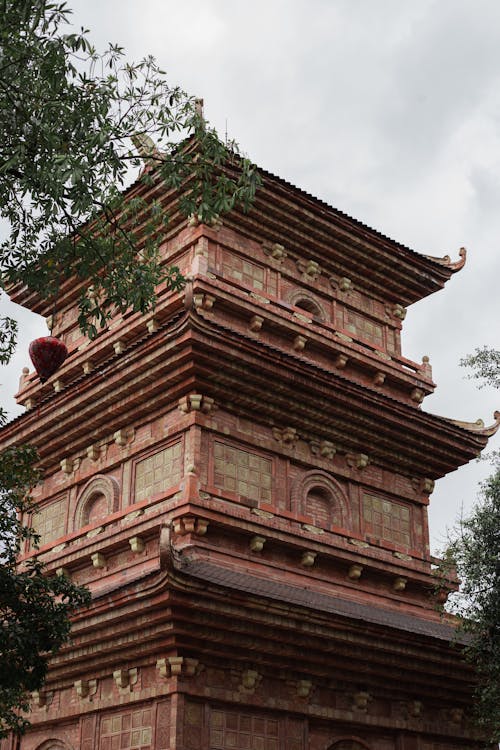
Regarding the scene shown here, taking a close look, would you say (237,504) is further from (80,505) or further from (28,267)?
(28,267)

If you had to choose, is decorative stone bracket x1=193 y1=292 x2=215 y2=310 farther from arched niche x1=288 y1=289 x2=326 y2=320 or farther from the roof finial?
the roof finial

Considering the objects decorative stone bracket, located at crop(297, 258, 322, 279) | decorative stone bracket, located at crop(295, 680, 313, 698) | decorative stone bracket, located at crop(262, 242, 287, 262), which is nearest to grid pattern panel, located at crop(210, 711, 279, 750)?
decorative stone bracket, located at crop(295, 680, 313, 698)

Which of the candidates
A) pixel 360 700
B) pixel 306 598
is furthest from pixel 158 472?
pixel 360 700

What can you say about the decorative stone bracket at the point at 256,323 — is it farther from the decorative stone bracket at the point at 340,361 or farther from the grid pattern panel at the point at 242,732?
the grid pattern panel at the point at 242,732

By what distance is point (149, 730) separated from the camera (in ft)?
46.9

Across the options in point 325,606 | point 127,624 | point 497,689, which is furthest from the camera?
point 325,606

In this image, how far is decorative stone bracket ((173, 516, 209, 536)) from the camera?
52.4 feet

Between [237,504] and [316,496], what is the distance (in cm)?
253

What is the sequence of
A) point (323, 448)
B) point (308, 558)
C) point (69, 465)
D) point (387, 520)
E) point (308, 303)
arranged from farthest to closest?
1. point (308, 303)
2. point (69, 465)
3. point (387, 520)
4. point (323, 448)
5. point (308, 558)

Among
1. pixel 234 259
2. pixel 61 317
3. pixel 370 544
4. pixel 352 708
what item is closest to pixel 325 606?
pixel 352 708

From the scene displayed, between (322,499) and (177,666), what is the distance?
600 centimetres

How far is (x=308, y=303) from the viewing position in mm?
21359

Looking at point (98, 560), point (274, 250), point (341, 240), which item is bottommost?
point (98, 560)

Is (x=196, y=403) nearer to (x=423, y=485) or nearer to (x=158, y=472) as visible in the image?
(x=158, y=472)
